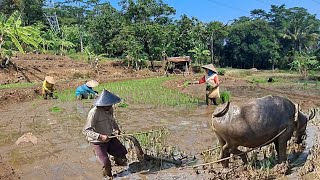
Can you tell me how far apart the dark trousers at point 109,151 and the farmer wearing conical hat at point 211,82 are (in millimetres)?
5067

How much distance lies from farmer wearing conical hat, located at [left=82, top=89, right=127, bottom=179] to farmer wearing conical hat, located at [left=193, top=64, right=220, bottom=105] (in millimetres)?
5101

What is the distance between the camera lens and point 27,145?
783 centimetres

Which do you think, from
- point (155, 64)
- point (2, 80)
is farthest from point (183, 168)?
point (155, 64)

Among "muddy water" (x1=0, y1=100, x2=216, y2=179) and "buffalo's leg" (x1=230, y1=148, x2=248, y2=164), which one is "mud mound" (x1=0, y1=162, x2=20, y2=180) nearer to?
"muddy water" (x1=0, y1=100, x2=216, y2=179)

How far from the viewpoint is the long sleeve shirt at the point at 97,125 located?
18.0 feet

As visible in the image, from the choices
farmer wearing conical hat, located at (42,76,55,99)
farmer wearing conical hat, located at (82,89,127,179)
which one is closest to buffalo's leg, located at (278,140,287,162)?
farmer wearing conical hat, located at (82,89,127,179)

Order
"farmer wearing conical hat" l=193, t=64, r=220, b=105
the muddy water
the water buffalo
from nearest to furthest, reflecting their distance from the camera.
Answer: the water buffalo < the muddy water < "farmer wearing conical hat" l=193, t=64, r=220, b=105

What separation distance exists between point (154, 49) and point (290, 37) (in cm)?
2328

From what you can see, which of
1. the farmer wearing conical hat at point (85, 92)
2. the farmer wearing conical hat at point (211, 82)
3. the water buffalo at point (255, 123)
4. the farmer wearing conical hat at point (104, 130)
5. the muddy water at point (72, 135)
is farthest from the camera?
→ the farmer wearing conical hat at point (85, 92)

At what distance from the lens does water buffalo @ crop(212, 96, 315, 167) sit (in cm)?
511

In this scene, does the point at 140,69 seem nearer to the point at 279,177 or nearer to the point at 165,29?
the point at 165,29

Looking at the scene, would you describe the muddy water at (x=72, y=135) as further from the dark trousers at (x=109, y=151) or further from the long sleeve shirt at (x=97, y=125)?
the long sleeve shirt at (x=97, y=125)

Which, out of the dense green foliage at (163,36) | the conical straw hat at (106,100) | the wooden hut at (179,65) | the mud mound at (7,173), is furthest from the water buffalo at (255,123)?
the wooden hut at (179,65)

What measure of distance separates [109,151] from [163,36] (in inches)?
1031
